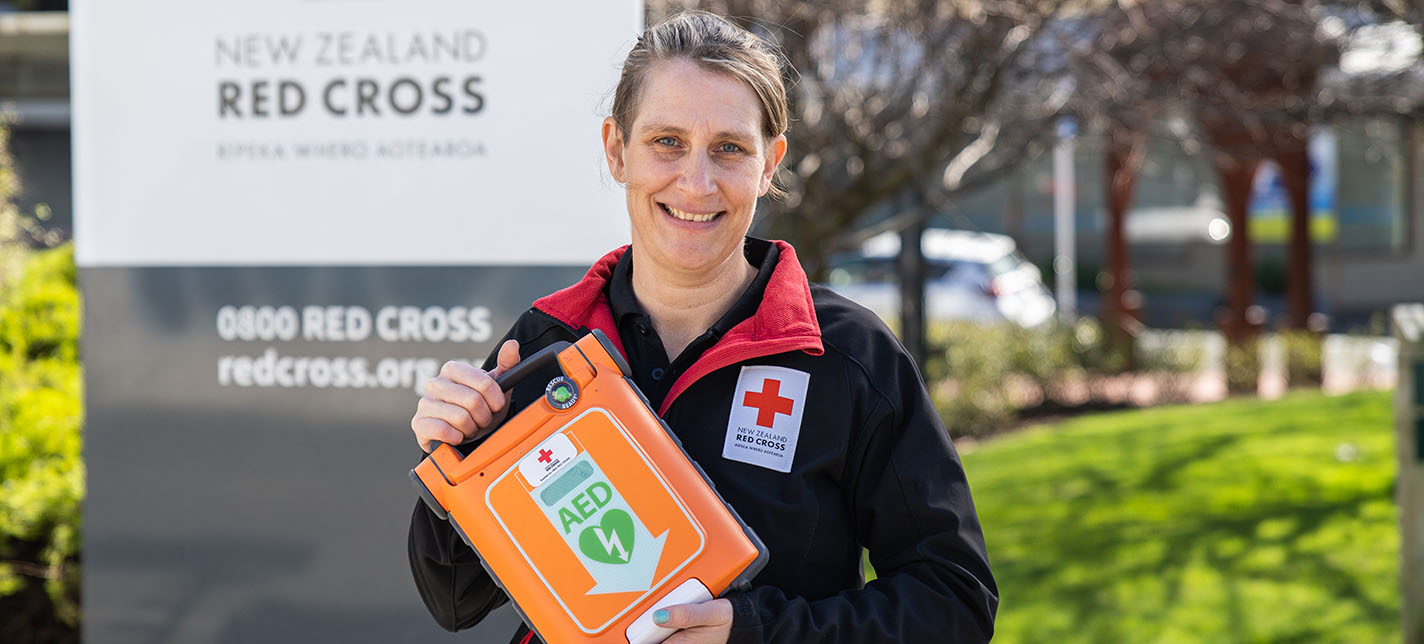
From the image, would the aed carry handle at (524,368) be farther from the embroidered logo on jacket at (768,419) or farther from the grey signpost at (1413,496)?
the grey signpost at (1413,496)

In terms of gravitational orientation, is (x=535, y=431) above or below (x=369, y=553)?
above

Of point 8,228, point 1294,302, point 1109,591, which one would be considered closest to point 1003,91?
point 1109,591

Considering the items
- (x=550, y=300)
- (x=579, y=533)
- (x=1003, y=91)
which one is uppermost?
(x=1003, y=91)

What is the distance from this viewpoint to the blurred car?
15.8 metres

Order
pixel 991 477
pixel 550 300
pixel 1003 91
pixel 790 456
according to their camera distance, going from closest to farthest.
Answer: pixel 790 456, pixel 550 300, pixel 1003 91, pixel 991 477

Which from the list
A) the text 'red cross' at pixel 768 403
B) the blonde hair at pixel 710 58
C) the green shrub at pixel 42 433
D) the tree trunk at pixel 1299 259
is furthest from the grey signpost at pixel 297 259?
the tree trunk at pixel 1299 259

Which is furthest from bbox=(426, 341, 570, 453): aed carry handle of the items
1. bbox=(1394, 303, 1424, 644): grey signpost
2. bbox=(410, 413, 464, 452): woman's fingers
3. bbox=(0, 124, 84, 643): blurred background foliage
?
bbox=(1394, 303, 1424, 644): grey signpost

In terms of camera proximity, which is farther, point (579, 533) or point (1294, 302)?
point (1294, 302)

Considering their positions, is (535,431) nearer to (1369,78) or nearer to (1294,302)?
(1369,78)

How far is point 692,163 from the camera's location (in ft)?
5.82

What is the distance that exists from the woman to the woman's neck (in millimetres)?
32

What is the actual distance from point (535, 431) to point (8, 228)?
6.89 meters

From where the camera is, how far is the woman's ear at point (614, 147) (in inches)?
74.7

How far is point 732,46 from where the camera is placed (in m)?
1.77
